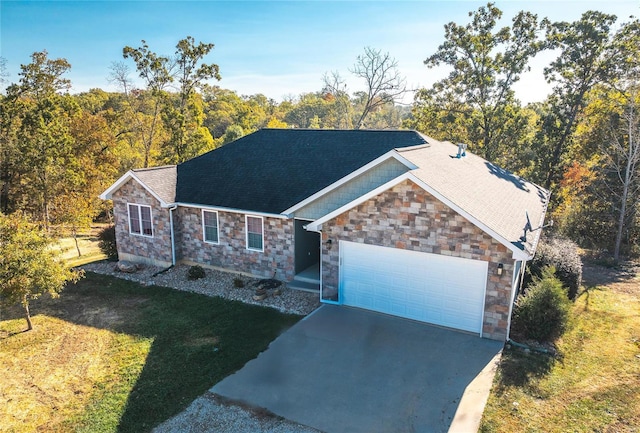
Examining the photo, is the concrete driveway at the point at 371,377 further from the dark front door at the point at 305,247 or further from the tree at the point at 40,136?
the tree at the point at 40,136

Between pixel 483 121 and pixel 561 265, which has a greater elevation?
pixel 483 121

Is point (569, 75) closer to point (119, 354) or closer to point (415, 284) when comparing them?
point (415, 284)

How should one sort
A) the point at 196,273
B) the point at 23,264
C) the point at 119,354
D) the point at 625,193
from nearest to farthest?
the point at 119,354
the point at 23,264
the point at 196,273
the point at 625,193

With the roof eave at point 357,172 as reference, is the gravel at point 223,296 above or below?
below

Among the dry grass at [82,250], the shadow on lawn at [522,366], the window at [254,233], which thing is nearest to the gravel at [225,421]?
the shadow on lawn at [522,366]

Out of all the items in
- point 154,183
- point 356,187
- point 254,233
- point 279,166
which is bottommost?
point 254,233

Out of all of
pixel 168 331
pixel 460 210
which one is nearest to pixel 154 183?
pixel 168 331

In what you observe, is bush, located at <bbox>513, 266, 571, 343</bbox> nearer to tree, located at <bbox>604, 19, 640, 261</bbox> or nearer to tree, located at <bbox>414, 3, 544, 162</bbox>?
tree, located at <bbox>604, 19, 640, 261</bbox>
